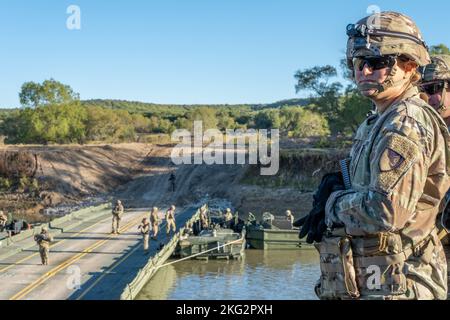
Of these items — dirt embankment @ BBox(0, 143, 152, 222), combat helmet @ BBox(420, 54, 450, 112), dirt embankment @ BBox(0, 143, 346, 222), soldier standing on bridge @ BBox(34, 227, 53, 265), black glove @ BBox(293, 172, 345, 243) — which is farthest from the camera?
dirt embankment @ BBox(0, 143, 152, 222)

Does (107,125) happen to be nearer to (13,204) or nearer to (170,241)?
(13,204)

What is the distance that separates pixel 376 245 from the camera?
10.1 ft

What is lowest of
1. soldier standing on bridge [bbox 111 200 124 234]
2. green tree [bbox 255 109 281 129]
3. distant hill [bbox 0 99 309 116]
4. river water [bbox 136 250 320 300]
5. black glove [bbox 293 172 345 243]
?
river water [bbox 136 250 320 300]

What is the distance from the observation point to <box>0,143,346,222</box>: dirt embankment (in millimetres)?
44969

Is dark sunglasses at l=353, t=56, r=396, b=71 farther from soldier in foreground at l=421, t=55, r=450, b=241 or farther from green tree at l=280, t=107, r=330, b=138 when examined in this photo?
green tree at l=280, t=107, r=330, b=138

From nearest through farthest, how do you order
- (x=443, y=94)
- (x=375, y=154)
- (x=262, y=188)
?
(x=375, y=154), (x=443, y=94), (x=262, y=188)

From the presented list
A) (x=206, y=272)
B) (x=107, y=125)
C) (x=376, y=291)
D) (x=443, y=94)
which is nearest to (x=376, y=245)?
(x=376, y=291)

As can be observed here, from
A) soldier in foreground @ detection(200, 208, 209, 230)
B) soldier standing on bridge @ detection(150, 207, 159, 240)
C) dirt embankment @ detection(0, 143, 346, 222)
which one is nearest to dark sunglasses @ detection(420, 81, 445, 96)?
soldier standing on bridge @ detection(150, 207, 159, 240)

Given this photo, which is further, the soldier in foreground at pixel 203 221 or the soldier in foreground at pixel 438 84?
the soldier in foreground at pixel 203 221

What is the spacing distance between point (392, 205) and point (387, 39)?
84cm

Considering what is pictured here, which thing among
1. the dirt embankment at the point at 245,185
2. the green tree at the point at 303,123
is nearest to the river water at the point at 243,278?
the dirt embankment at the point at 245,185

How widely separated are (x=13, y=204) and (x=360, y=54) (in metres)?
49.9

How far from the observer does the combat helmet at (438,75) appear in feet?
16.3

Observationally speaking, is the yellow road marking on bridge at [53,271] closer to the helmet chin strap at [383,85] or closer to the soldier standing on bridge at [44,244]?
the soldier standing on bridge at [44,244]
